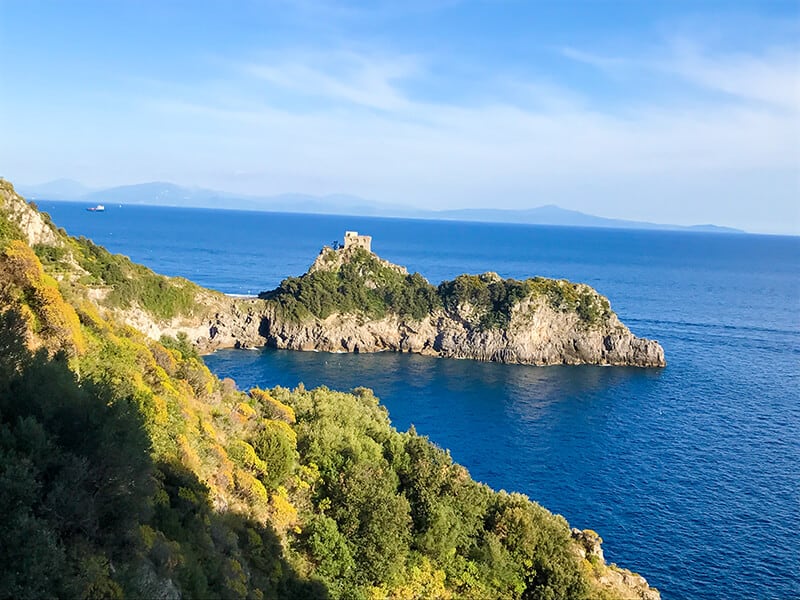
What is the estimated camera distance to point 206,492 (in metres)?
20.5

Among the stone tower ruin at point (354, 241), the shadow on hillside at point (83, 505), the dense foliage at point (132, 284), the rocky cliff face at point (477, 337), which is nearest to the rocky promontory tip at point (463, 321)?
the rocky cliff face at point (477, 337)

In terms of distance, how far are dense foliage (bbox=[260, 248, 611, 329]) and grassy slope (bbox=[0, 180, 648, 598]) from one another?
65.8 metres

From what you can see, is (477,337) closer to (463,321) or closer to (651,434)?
(463,321)

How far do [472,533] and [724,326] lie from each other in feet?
363

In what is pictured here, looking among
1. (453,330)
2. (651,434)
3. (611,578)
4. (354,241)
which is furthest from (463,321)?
(611,578)

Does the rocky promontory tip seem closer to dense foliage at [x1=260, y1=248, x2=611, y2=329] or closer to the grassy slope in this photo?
dense foliage at [x1=260, y1=248, x2=611, y2=329]

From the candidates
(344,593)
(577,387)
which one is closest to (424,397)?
(577,387)

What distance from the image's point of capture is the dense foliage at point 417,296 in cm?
10281

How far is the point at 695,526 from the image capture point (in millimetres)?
47875

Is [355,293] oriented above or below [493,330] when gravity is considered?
above

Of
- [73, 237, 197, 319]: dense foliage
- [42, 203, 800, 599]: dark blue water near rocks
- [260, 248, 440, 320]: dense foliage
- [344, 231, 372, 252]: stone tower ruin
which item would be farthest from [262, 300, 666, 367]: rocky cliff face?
[344, 231, 372, 252]: stone tower ruin

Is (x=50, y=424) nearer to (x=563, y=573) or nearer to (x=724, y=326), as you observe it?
(x=563, y=573)

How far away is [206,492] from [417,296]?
292ft

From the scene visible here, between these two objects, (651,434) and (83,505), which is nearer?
(83,505)
